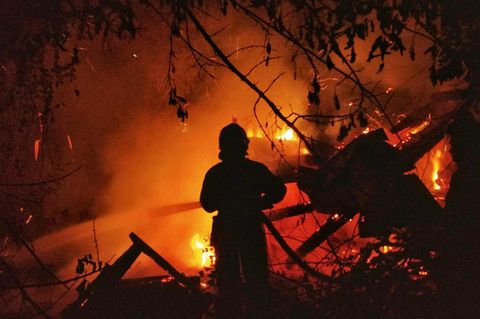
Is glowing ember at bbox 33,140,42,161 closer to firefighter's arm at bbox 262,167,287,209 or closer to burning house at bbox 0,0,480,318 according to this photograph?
burning house at bbox 0,0,480,318

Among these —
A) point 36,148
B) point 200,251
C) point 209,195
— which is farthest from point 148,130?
point 209,195

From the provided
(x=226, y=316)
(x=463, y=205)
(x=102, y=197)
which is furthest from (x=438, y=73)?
(x=102, y=197)

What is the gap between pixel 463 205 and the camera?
4.80 meters

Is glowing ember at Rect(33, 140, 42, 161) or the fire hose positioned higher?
glowing ember at Rect(33, 140, 42, 161)

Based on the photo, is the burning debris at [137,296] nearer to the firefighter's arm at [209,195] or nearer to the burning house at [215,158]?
the burning house at [215,158]

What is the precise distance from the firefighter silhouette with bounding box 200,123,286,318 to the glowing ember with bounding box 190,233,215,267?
3.39 m

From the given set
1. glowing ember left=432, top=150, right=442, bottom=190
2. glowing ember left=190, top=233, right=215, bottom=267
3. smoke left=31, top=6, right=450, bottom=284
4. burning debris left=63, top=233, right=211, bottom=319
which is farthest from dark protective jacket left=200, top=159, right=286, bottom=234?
smoke left=31, top=6, right=450, bottom=284

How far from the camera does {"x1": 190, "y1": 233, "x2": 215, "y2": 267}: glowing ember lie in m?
7.97

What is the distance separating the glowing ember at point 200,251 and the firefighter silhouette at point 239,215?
339cm

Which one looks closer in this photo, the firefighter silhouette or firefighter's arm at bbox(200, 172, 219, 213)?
the firefighter silhouette

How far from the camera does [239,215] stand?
4566 mm

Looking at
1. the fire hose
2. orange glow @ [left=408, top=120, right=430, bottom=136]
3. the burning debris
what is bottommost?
the burning debris

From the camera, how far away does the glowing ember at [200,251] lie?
314 inches

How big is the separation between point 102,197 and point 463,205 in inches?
360
